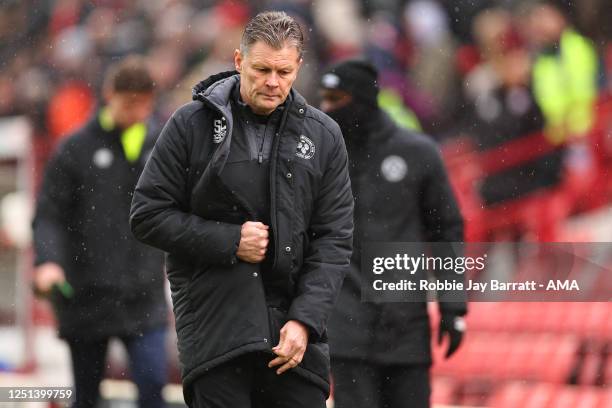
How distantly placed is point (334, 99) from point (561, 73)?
113 cm

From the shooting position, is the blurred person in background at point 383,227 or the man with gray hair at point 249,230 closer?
the man with gray hair at point 249,230

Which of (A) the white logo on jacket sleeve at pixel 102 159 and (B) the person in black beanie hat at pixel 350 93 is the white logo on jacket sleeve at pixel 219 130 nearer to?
(B) the person in black beanie hat at pixel 350 93

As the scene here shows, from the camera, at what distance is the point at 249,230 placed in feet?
9.90

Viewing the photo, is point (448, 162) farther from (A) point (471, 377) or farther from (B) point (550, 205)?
(A) point (471, 377)

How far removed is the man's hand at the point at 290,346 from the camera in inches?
118

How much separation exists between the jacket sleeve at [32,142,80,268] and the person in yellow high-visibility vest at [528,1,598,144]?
71.5 inches

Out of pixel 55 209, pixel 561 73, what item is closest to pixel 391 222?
pixel 561 73

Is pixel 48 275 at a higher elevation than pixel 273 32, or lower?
lower

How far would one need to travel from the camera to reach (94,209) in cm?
482

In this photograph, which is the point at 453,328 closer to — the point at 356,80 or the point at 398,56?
the point at 356,80

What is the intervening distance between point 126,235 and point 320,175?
1.86m

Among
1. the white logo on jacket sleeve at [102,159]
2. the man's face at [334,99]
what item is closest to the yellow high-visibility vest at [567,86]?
the man's face at [334,99]

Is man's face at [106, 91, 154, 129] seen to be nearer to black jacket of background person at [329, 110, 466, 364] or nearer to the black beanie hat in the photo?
the black beanie hat

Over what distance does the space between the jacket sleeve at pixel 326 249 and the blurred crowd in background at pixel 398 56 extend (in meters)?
1.54
